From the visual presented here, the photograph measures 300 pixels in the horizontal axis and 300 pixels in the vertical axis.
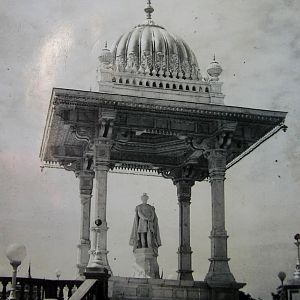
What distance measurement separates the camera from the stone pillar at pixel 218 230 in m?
24.4

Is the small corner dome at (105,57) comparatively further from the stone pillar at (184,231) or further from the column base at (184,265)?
the column base at (184,265)

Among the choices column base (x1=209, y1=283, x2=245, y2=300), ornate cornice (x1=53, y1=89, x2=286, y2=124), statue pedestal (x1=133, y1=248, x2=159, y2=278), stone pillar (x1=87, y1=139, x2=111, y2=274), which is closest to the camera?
stone pillar (x1=87, y1=139, x2=111, y2=274)

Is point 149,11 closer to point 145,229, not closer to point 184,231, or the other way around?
point 145,229

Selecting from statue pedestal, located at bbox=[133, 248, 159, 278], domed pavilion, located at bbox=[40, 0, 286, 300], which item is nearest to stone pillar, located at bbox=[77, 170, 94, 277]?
domed pavilion, located at bbox=[40, 0, 286, 300]

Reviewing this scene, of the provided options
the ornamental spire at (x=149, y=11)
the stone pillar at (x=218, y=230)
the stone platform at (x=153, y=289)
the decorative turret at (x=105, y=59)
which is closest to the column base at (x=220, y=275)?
the stone pillar at (x=218, y=230)

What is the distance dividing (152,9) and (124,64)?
370 cm

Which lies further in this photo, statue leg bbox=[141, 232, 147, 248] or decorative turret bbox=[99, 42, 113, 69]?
statue leg bbox=[141, 232, 147, 248]

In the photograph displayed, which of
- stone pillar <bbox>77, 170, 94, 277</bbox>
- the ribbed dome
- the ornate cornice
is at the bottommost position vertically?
stone pillar <bbox>77, 170, 94, 277</bbox>

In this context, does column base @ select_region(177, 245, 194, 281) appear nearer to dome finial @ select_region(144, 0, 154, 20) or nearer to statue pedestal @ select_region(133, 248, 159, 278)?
statue pedestal @ select_region(133, 248, 159, 278)

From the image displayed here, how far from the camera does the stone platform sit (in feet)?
75.4

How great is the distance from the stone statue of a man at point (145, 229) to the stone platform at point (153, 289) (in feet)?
9.97

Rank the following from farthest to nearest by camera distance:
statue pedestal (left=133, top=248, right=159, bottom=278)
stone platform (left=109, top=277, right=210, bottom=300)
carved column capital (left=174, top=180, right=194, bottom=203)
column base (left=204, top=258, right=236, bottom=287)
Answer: carved column capital (left=174, top=180, right=194, bottom=203)
statue pedestal (left=133, top=248, right=159, bottom=278)
column base (left=204, top=258, right=236, bottom=287)
stone platform (left=109, top=277, right=210, bottom=300)

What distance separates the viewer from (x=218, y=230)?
82.8 ft

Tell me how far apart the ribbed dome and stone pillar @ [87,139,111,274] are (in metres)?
3.41
